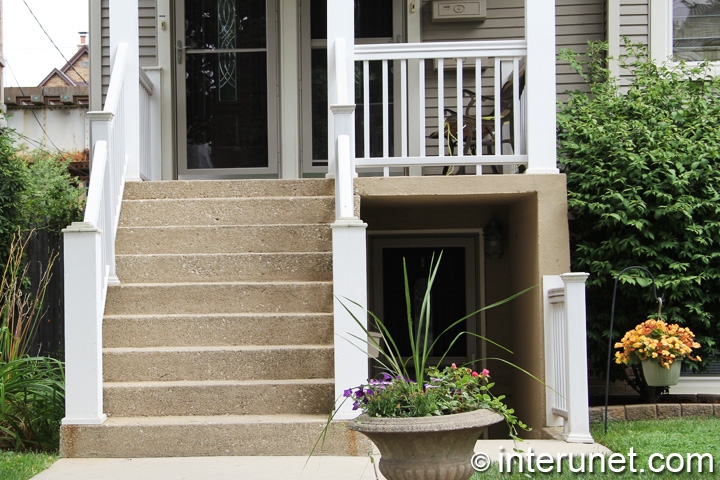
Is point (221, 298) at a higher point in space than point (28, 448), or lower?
higher

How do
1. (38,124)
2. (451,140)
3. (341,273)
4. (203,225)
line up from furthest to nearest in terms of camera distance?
(38,124)
(451,140)
(203,225)
(341,273)

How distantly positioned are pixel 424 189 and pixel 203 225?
63.3 inches

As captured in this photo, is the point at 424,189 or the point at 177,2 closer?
the point at 424,189

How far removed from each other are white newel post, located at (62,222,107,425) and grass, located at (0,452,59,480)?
24cm

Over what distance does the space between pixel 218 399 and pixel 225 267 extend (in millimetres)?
1142

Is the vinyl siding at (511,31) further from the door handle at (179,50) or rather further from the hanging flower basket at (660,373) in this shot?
the hanging flower basket at (660,373)

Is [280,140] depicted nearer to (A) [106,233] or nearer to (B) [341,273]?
(A) [106,233]

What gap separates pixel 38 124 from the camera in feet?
68.3

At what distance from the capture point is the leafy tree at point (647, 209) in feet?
20.9

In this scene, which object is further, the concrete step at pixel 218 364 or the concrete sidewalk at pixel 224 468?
the concrete step at pixel 218 364

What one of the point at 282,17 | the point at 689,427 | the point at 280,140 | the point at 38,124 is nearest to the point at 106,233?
the point at 280,140

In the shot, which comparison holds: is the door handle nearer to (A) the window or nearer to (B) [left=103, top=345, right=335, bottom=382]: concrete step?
(B) [left=103, top=345, right=335, bottom=382]: concrete step

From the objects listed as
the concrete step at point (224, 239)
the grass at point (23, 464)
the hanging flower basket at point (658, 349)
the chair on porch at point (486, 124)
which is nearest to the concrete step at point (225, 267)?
the concrete step at point (224, 239)

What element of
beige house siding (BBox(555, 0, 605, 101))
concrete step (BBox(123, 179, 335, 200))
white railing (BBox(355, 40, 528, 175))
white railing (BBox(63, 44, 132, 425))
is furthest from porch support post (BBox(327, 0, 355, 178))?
beige house siding (BBox(555, 0, 605, 101))
